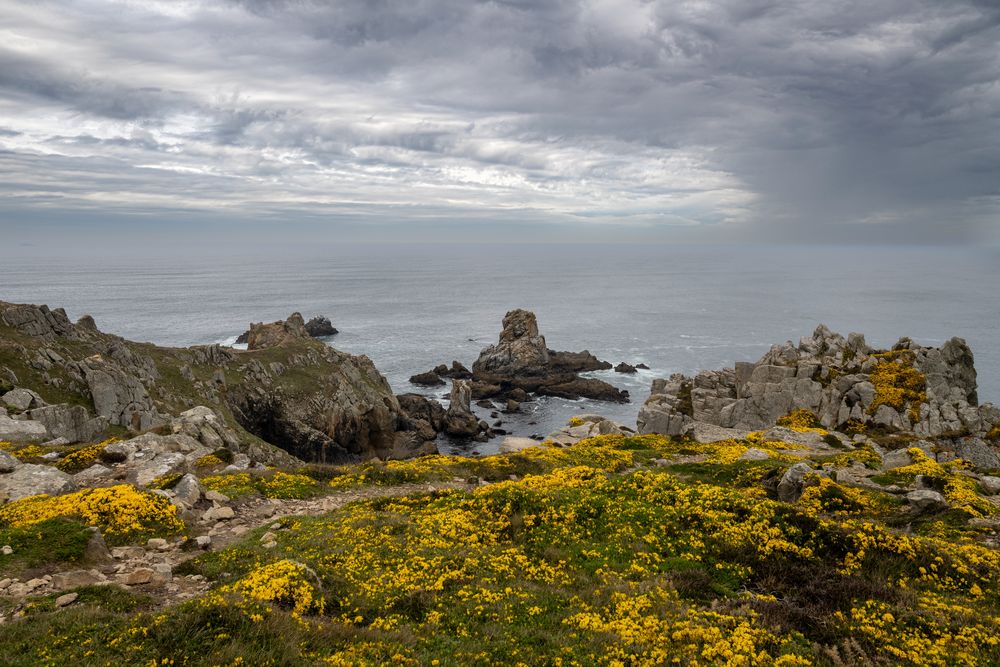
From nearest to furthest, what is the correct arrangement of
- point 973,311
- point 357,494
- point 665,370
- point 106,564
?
point 106,564 → point 357,494 → point 665,370 → point 973,311

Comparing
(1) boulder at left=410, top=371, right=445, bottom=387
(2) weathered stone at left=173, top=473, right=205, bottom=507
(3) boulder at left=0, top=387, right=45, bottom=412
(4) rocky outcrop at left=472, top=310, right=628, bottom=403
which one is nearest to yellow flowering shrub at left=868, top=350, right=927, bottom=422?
(4) rocky outcrop at left=472, top=310, right=628, bottom=403

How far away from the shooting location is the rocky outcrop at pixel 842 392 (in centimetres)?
5403

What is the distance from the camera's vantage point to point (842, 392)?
59844 millimetres

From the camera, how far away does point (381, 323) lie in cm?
19025

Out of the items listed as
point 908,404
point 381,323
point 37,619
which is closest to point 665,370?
point 908,404

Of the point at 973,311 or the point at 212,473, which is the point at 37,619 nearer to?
the point at 212,473

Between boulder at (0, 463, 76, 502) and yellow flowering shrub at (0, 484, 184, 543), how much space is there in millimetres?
1871

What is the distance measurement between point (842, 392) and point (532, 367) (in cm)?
7154

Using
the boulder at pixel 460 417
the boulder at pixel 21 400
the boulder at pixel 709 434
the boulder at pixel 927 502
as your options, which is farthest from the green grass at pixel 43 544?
the boulder at pixel 460 417

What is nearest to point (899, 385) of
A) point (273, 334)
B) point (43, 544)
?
point (43, 544)

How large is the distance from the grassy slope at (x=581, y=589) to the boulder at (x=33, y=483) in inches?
425

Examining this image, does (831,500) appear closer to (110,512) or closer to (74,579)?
(74,579)

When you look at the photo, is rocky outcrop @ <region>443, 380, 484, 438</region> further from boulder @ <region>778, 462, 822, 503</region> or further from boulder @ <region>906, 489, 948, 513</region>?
boulder @ <region>906, 489, 948, 513</region>

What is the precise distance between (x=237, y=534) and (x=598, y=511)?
50.9 ft
